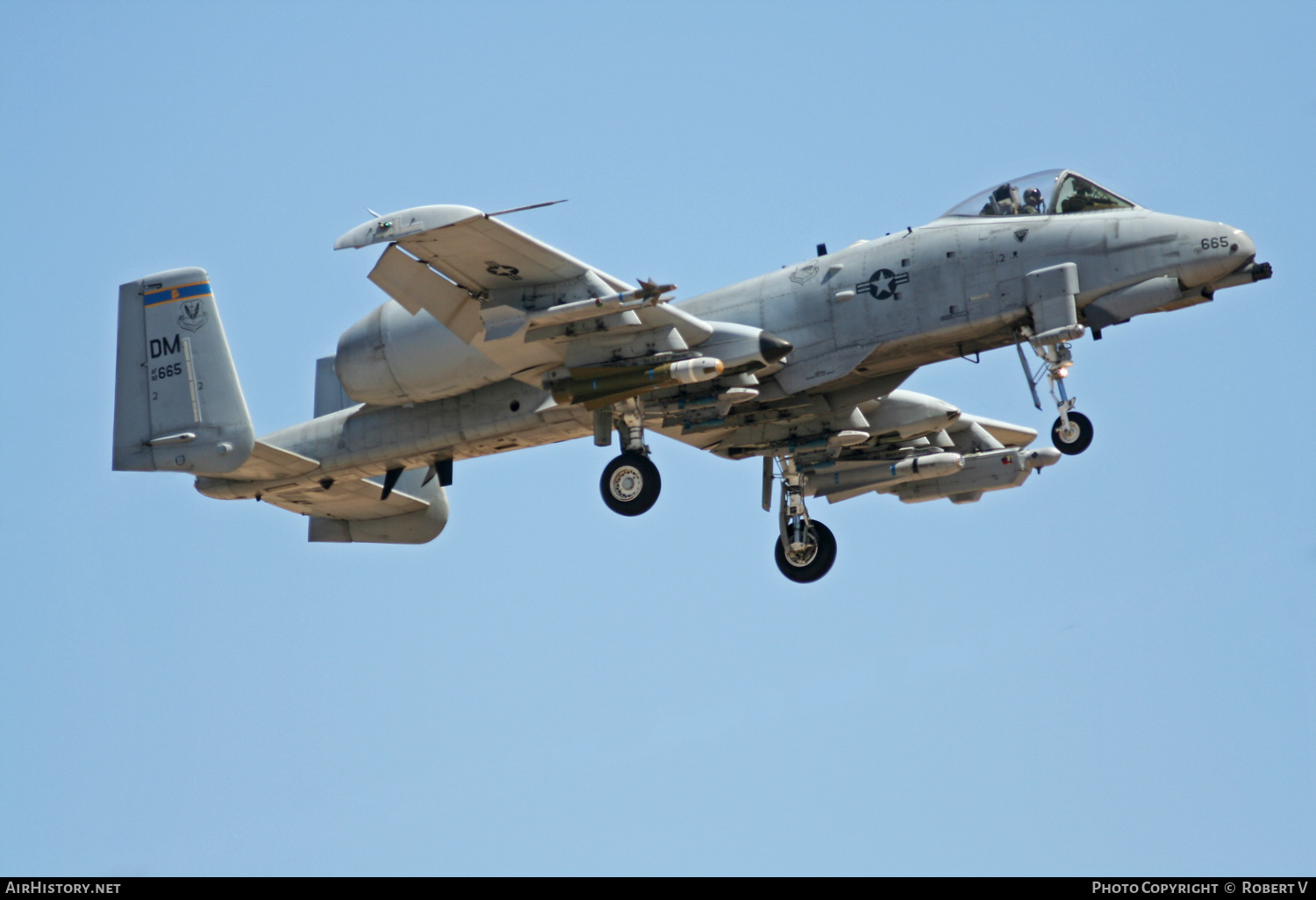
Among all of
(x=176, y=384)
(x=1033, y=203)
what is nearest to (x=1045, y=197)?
(x=1033, y=203)

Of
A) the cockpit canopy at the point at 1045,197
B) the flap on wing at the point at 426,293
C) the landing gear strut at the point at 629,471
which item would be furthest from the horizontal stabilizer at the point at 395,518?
the cockpit canopy at the point at 1045,197

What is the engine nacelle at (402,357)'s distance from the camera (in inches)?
838

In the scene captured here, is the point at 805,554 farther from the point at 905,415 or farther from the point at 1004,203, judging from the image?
the point at 1004,203

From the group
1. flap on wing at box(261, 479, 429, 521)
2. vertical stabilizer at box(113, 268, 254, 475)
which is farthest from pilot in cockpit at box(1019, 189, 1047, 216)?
vertical stabilizer at box(113, 268, 254, 475)

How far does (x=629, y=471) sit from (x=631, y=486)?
21 cm

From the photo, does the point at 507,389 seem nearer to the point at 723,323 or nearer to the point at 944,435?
the point at 723,323

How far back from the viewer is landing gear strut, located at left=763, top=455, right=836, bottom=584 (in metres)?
23.8

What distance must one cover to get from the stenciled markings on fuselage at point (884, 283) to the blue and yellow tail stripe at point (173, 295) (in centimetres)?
1009

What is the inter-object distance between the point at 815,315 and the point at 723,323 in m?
1.27

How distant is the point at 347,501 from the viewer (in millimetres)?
24828

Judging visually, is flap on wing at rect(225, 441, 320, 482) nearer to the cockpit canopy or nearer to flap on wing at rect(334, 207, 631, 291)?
flap on wing at rect(334, 207, 631, 291)

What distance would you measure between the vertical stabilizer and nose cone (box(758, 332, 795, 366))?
783cm

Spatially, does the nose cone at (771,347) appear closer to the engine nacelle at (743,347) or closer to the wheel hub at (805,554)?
the engine nacelle at (743,347)
